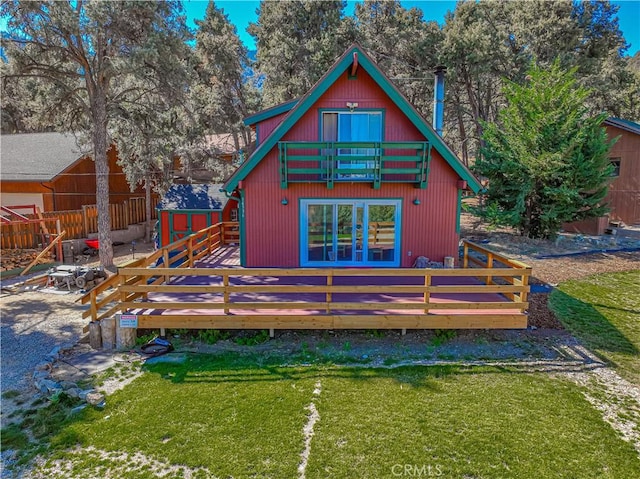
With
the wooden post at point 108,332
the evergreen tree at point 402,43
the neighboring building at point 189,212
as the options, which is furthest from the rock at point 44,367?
the evergreen tree at point 402,43

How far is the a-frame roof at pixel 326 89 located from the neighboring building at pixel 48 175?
1308cm

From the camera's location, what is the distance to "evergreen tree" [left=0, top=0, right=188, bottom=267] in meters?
12.5

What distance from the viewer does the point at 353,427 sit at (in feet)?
16.8

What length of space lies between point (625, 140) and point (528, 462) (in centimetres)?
2368

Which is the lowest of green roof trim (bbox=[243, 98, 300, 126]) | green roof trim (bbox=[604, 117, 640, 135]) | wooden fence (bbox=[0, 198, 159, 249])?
wooden fence (bbox=[0, 198, 159, 249])

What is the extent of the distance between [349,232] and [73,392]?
23.6 feet

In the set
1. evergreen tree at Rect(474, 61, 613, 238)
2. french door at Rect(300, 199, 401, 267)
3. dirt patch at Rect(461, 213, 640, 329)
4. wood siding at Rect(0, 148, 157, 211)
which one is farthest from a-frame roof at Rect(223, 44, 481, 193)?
wood siding at Rect(0, 148, 157, 211)

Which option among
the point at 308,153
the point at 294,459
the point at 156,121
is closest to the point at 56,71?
the point at 156,121

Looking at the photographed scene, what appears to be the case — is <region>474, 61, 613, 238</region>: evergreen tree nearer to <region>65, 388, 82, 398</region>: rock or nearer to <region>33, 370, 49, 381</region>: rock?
<region>65, 388, 82, 398</region>: rock

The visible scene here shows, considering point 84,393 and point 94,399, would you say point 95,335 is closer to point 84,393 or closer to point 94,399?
point 84,393

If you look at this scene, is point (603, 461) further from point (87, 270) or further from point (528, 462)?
point (87, 270)

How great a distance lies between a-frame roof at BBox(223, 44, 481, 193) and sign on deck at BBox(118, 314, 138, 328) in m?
4.30

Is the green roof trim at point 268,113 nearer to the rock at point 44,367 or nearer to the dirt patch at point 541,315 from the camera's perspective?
the rock at point 44,367

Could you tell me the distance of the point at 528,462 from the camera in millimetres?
4516
